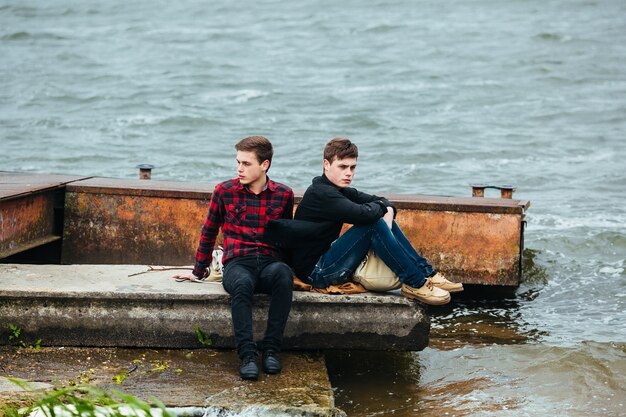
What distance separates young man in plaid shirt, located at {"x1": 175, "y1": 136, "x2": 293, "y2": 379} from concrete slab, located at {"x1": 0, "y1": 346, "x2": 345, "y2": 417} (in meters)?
0.21

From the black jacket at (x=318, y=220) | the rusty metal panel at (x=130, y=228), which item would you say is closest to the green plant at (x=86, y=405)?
the black jacket at (x=318, y=220)

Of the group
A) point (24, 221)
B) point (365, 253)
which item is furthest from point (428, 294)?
point (24, 221)

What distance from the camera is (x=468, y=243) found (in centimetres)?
765

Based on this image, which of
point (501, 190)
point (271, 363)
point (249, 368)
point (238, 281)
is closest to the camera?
point (249, 368)

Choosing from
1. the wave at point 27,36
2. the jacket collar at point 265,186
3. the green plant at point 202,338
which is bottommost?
the green plant at point 202,338

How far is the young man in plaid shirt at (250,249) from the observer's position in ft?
18.0

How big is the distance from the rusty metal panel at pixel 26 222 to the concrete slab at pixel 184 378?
4.62 feet

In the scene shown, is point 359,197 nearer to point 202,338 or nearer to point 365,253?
point 365,253

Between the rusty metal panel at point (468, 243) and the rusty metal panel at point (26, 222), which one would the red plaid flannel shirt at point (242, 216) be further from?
the rusty metal panel at point (468, 243)

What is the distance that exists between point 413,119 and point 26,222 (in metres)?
12.9

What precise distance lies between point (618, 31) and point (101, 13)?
58.2ft

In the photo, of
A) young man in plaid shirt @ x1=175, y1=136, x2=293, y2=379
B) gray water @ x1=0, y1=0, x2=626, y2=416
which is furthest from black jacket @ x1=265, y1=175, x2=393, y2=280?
gray water @ x1=0, y1=0, x2=626, y2=416

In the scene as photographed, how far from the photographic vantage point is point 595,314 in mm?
8234

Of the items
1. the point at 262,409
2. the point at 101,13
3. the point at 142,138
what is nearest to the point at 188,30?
the point at 101,13
